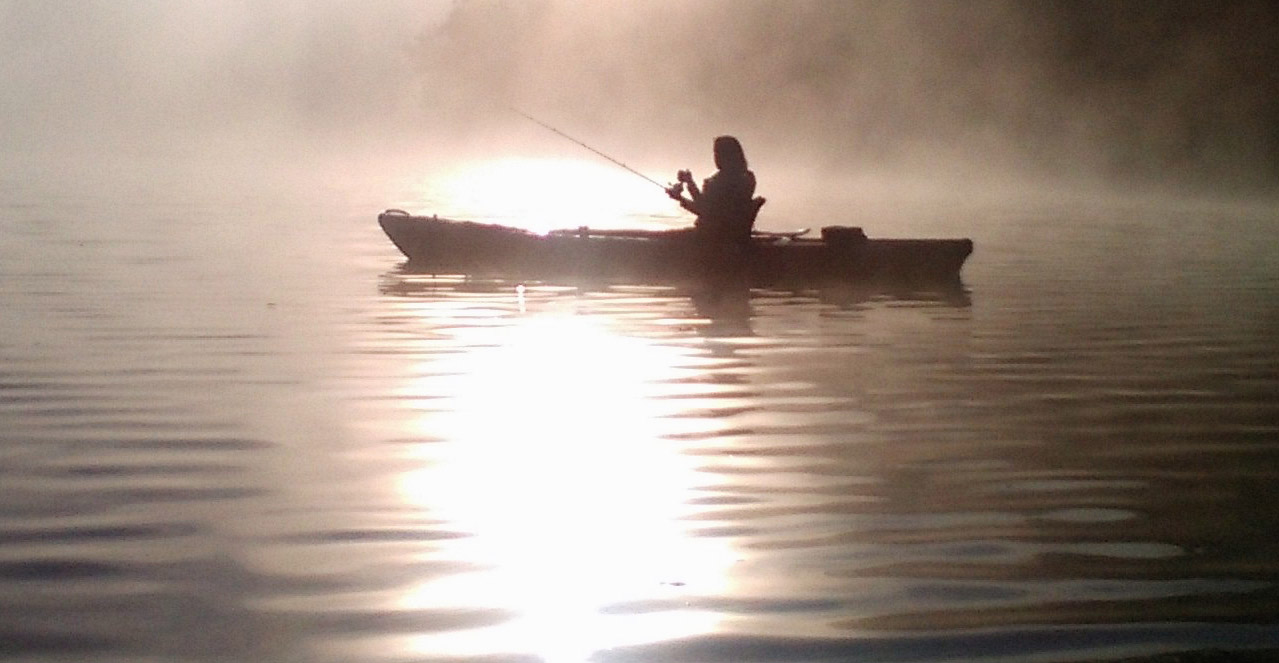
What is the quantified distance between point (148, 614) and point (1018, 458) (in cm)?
452

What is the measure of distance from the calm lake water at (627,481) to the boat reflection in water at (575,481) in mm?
24

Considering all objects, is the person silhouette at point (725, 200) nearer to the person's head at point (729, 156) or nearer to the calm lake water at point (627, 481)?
the person's head at point (729, 156)

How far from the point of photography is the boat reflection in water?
18.3 feet

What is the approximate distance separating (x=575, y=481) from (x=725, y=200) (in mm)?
10303

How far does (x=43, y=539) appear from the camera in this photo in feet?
21.0

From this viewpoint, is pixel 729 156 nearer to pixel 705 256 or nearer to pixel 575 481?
pixel 705 256

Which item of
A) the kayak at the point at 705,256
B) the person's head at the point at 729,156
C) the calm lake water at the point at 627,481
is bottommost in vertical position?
the calm lake water at the point at 627,481

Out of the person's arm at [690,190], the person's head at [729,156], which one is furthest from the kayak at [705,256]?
the person's head at [729,156]

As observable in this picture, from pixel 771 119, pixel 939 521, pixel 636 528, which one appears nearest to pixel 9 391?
pixel 636 528

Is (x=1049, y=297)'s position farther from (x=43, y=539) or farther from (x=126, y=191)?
(x=126, y=191)

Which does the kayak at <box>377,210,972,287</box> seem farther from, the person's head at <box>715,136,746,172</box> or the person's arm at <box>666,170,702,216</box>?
the person's head at <box>715,136,746,172</box>

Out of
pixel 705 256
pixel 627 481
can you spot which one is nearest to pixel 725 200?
pixel 705 256

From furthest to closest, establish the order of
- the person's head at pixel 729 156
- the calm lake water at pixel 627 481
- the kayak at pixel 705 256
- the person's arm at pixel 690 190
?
the kayak at pixel 705 256 → the person's head at pixel 729 156 → the person's arm at pixel 690 190 → the calm lake water at pixel 627 481

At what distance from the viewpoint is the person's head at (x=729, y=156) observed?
17547 mm
